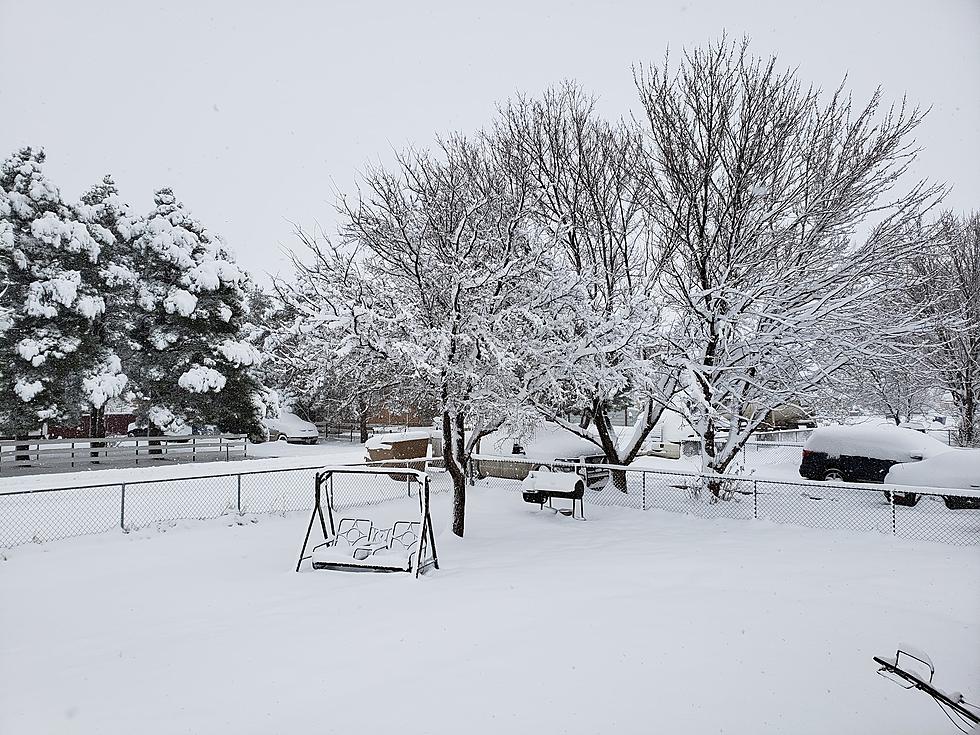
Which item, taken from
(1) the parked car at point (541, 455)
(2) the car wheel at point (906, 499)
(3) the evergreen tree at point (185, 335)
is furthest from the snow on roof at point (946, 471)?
(3) the evergreen tree at point (185, 335)

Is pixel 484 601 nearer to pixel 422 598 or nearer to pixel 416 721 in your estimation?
pixel 422 598

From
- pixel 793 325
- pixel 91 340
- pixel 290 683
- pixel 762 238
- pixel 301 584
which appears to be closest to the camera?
pixel 290 683

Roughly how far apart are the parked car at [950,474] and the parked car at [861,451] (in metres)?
1.67

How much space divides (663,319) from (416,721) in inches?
437

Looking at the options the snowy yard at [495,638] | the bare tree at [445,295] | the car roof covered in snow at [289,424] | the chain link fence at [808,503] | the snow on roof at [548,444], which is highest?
the bare tree at [445,295]

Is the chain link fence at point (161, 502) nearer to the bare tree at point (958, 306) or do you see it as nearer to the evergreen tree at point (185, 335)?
the evergreen tree at point (185, 335)

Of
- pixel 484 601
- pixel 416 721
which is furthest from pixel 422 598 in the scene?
pixel 416 721

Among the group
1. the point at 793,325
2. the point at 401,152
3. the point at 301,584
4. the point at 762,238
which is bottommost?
the point at 301,584

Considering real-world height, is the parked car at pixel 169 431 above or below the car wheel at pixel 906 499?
above

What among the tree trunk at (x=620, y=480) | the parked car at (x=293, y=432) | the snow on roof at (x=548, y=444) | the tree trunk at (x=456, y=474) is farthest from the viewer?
the parked car at (x=293, y=432)

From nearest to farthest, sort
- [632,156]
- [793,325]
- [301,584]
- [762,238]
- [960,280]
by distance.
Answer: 1. [301,584]
2. [793,325]
3. [762,238]
4. [632,156]
5. [960,280]

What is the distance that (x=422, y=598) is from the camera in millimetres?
7387

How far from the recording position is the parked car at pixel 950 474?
11.1 meters

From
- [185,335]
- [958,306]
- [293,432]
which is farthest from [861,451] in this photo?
[293,432]
